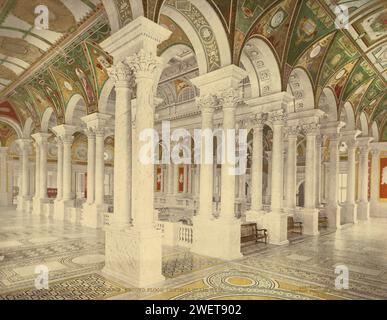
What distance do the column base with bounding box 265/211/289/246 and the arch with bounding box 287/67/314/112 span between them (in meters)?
5.31

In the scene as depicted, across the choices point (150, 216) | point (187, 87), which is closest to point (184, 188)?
point (187, 87)

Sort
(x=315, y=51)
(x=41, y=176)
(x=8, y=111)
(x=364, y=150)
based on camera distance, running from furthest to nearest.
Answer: (x=8, y=111), (x=364, y=150), (x=41, y=176), (x=315, y=51)

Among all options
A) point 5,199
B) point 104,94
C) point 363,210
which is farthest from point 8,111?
point 363,210

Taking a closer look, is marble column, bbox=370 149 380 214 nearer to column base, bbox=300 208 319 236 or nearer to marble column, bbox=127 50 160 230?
column base, bbox=300 208 319 236

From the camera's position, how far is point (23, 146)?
70.6 feet

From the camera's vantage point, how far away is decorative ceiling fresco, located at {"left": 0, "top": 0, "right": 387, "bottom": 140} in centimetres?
866

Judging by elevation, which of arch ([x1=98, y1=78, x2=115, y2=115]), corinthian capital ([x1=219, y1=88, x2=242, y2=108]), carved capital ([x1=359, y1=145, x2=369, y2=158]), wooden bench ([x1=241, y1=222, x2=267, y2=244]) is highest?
arch ([x1=98, y1=78, x2=115, y2=115])

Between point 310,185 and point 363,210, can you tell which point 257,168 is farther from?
point 363,210

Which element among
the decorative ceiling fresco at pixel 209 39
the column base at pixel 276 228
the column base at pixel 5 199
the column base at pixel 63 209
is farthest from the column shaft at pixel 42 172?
the column base at pixel 276 228

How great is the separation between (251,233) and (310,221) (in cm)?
401

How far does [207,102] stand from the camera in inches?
369

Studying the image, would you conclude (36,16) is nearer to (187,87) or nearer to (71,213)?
(71,213)

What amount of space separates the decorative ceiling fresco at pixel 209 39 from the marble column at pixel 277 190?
61.5 inches

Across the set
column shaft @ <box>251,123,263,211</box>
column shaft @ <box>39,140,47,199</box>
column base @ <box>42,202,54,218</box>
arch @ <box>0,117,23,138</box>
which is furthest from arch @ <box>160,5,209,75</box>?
arch @ <box>0,117,23,138</box>
